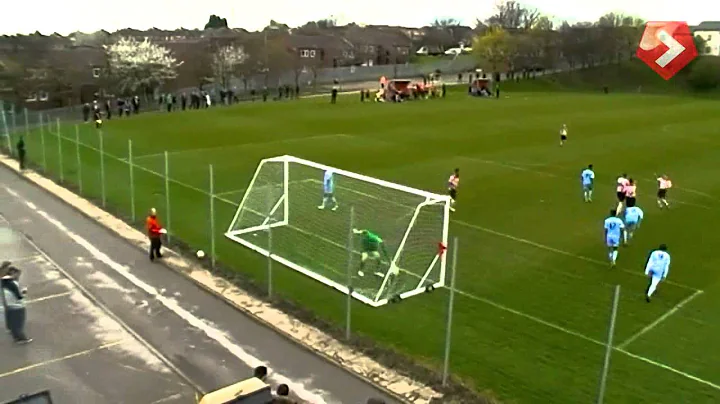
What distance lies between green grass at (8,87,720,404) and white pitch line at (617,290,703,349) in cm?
8

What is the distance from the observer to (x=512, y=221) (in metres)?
20.0

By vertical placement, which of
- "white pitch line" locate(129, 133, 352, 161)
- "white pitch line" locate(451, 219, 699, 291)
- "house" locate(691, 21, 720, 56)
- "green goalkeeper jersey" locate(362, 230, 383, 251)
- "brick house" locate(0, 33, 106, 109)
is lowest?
"white pitch line" locate(451, 219, 699, 291)

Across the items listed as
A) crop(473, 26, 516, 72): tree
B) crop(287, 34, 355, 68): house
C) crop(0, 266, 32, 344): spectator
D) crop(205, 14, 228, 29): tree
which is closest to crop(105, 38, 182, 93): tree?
crop(287, 34, 355, 68): house

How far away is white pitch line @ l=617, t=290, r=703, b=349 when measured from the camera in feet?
40.0

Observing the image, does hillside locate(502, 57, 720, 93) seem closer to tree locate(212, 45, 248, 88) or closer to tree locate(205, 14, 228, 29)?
tree locate(212, 45, 248, 88)

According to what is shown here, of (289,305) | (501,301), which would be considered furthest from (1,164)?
(501,301)

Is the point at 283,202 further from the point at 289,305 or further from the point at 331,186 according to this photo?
the point at 289,305

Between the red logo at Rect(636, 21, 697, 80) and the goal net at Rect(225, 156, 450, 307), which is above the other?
the red logo at Rect(636, 21, 697, 80)

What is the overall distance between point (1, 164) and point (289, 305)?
20.9 metres

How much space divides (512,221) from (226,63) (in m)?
53.3

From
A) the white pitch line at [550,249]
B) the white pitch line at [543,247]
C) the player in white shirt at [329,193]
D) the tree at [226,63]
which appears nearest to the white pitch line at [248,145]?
the player in white shirt at [329,193]

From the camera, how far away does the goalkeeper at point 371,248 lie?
47.5 ft


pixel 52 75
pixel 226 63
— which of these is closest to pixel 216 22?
pixel 226 63

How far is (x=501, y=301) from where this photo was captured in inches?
551
